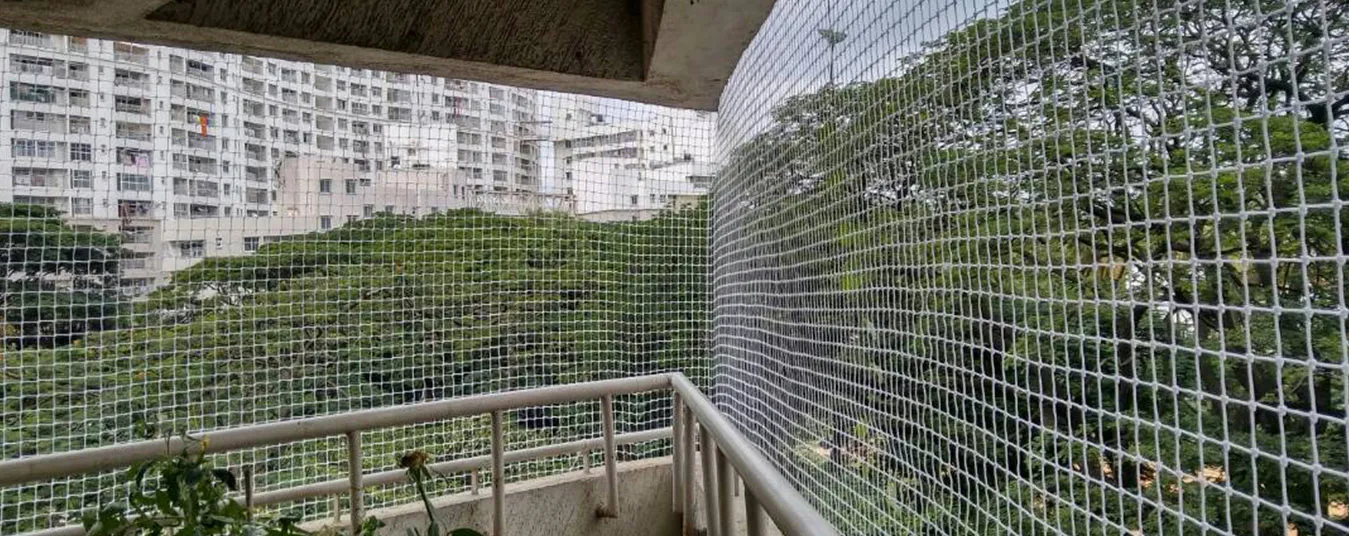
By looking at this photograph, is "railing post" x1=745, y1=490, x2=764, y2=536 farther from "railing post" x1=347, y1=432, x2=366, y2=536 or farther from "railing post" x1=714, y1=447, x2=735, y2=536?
"railing post" x1=347, y1=432, x2=366, y2=536

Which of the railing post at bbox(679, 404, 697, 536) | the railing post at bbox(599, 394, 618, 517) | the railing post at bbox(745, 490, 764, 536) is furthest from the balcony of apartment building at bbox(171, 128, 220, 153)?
the railing post at bbox(745, 490, 764, 536)

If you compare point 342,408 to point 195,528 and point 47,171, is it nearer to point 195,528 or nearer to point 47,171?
point 47,171

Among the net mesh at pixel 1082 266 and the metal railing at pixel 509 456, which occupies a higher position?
the net mesh at pixel 1082 266

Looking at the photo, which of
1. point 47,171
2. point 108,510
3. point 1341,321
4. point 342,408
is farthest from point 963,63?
point 47,171

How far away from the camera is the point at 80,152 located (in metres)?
1.94

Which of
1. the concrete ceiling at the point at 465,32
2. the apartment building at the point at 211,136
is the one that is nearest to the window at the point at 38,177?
the apartment building at the point at 211,136

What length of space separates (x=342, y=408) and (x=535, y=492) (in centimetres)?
81

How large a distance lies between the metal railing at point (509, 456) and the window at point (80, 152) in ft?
4.13

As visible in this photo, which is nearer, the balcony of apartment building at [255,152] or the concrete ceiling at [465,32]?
the concrete ceiling at [465,32]

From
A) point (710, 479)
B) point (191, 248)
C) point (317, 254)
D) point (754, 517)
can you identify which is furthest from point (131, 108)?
point (754, 517)

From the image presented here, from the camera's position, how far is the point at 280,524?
2.32ft

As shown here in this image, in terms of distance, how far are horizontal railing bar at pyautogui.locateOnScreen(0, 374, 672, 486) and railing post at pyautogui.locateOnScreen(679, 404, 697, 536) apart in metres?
0.11

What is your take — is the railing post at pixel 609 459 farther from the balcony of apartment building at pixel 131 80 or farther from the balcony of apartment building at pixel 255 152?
the balcony of apartment building at pixel 131 80

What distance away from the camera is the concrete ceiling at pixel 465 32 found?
1.28 metres
